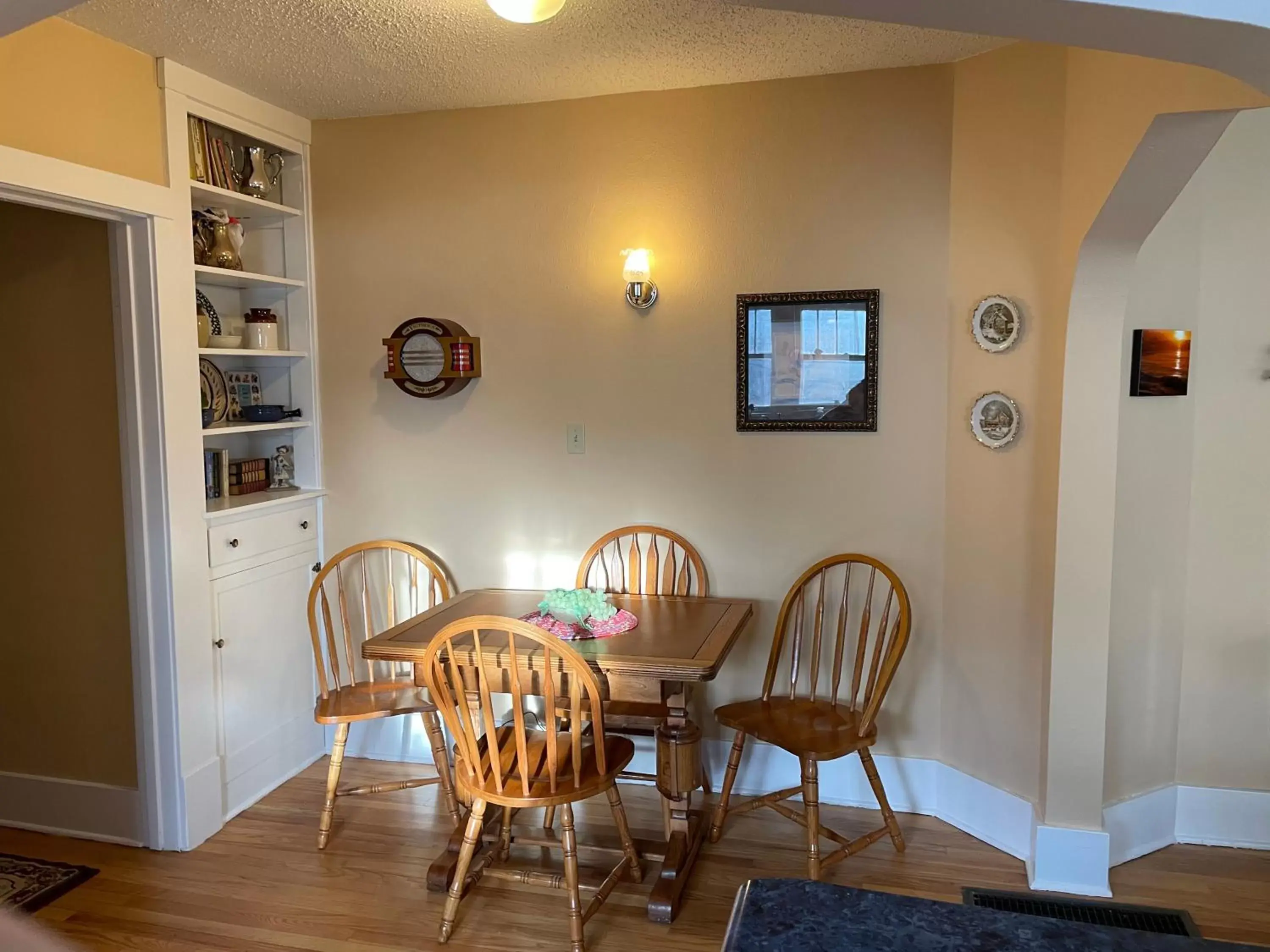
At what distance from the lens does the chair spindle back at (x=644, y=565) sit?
324 cm

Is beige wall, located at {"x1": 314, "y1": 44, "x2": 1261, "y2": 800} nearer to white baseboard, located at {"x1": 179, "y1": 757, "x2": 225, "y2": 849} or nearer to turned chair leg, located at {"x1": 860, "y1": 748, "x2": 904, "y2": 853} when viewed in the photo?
turned chair leg, located at {"x1": 860, "y1": 748, "x2": 904, "y2": 853}

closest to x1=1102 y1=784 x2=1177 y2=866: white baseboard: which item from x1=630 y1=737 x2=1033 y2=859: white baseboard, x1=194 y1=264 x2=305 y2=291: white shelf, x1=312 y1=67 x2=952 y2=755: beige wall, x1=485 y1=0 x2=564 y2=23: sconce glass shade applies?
x1=630 y1=737 x2=1033 y2=859: white baseboard

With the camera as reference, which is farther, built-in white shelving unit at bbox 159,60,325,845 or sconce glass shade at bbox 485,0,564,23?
built-in white shelving unit at bbox 159,60,325,845

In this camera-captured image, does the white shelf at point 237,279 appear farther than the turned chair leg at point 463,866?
Yes

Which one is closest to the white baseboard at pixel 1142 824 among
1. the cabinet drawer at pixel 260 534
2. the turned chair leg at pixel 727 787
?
the turned chair leg at pixel 727 787

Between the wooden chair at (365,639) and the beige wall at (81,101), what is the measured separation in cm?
146

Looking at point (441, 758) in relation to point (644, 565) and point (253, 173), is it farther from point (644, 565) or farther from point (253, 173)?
point (253, 173)

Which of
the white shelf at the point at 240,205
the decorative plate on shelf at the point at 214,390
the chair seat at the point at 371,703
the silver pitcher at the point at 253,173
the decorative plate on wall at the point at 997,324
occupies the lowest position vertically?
the chair seat at the point at 371,703

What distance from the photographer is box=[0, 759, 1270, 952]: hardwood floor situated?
8.01ft

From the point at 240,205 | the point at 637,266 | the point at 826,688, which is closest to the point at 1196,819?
the point at 826,688

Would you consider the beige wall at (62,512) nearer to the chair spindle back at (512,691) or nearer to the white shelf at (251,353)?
the white shelf at (251,353)

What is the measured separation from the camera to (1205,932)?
2383mm

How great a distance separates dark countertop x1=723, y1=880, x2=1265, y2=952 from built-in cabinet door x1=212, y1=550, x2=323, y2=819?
2.63 metres

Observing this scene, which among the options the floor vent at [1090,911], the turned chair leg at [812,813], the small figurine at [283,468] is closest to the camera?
the floor vent at [1090,911]
